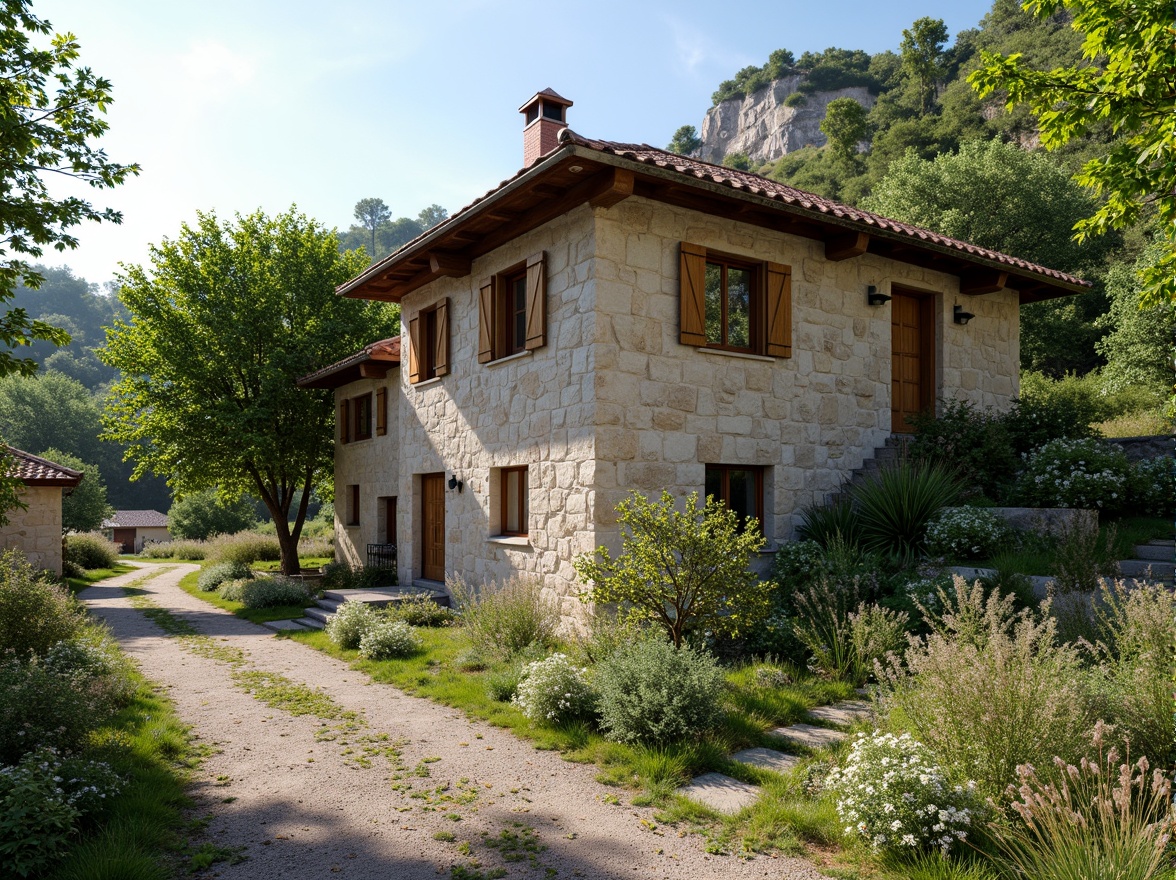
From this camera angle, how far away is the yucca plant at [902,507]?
9.00 metres

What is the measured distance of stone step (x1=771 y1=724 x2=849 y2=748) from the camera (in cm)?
517

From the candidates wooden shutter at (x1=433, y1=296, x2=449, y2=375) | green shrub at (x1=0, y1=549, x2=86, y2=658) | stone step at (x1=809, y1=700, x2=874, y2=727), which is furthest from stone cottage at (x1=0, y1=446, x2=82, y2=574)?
stone step at (x1=809, y1=700, x2=874, y2=727)

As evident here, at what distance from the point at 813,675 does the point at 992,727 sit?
3.03 meters

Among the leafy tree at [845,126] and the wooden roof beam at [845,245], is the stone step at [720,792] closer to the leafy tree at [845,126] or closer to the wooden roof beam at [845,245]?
the wooden roof beam at [845,245]

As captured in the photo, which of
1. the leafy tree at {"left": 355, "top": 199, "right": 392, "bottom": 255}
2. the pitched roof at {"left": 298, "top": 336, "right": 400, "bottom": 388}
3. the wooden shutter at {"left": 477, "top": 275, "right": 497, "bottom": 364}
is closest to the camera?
the wooden shutter at {"left": 477, "top": 275, "right": 497, "bottom": 364}

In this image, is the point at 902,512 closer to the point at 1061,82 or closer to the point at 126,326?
the point at 1061,82

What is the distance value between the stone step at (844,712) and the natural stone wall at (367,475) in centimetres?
1111

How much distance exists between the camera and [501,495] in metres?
11.0

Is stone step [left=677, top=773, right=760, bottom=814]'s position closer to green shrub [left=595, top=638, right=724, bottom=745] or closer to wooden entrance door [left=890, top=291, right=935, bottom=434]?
green shrub [left=595, top=638, right=724, bottom=745]

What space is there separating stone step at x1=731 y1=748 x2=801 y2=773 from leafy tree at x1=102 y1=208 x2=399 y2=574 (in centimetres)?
1573

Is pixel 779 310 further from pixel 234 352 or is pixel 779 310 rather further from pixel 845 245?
pixel 234 352

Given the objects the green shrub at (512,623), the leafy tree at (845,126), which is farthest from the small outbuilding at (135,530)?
the green shrub at (512,623)

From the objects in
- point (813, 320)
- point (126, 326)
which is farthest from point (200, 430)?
point (813, 320)

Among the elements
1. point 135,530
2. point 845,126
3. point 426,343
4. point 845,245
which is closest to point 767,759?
point 845,245
